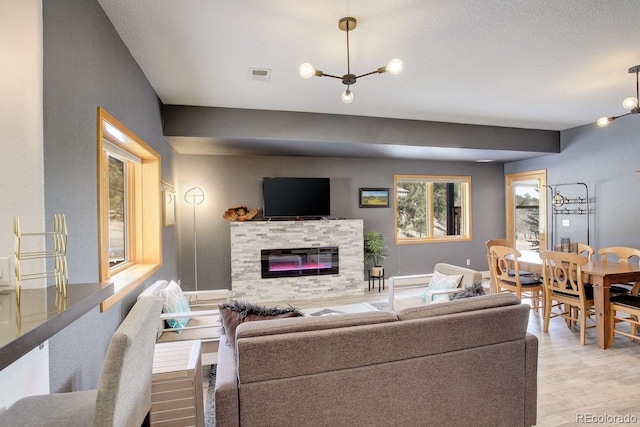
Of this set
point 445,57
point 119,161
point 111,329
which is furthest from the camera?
point 119,161

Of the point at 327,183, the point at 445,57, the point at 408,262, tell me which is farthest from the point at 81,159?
the point at 408,262

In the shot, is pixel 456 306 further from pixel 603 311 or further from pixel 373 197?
pixel 373 197

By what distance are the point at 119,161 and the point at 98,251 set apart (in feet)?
4.83

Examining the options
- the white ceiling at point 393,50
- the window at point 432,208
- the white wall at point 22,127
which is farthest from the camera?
the window at point 432,208

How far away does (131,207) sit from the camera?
3.46 metres

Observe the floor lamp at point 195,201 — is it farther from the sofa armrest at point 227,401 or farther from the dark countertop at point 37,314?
the dark countertop at point 37,314

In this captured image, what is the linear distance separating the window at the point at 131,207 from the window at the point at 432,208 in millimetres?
4283

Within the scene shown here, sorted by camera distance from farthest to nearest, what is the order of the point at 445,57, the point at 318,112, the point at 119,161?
the point at 318,112, the point at 119,161, the point at 445,57

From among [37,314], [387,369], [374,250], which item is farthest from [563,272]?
[37,314]

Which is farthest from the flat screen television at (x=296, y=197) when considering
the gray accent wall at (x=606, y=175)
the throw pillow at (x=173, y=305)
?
the gray accent wall at (x=606, y=175)

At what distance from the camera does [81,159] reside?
1816 mm

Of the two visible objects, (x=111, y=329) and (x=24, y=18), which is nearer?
(x=24, y=18)

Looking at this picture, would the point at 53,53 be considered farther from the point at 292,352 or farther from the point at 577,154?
the point at 577,154

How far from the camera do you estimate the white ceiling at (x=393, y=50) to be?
7.36 feet
